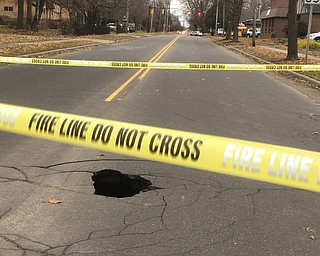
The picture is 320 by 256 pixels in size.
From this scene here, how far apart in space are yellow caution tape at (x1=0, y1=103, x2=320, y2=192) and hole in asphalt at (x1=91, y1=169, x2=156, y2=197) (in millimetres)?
1178

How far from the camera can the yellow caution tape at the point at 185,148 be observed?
2512 mm

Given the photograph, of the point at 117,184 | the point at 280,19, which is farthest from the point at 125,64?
the point at 280,19

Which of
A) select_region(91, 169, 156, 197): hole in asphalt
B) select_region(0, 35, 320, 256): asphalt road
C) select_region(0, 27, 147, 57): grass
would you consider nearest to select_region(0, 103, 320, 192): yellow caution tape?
select_region(0, 35, 320, 256): asphalt road

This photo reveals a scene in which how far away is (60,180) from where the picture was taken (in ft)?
15.0

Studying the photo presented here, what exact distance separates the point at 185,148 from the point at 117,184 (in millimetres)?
1982

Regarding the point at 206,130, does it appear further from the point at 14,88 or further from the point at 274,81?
the point at 274,81

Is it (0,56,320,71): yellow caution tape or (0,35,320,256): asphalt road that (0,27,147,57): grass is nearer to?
(0,56,320,71): yellow caution tape

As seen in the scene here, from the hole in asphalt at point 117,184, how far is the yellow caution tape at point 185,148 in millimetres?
1178

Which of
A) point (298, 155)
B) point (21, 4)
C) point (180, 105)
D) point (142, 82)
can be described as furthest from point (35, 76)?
point (21, 4)

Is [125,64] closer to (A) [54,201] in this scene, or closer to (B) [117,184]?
(B) [117,184]

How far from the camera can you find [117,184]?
461 cm

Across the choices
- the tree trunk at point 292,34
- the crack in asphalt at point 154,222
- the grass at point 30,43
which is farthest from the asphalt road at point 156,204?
the tree trunk at point 292,34

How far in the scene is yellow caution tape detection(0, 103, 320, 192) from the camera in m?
2.51

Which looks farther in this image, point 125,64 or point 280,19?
point 280,19
